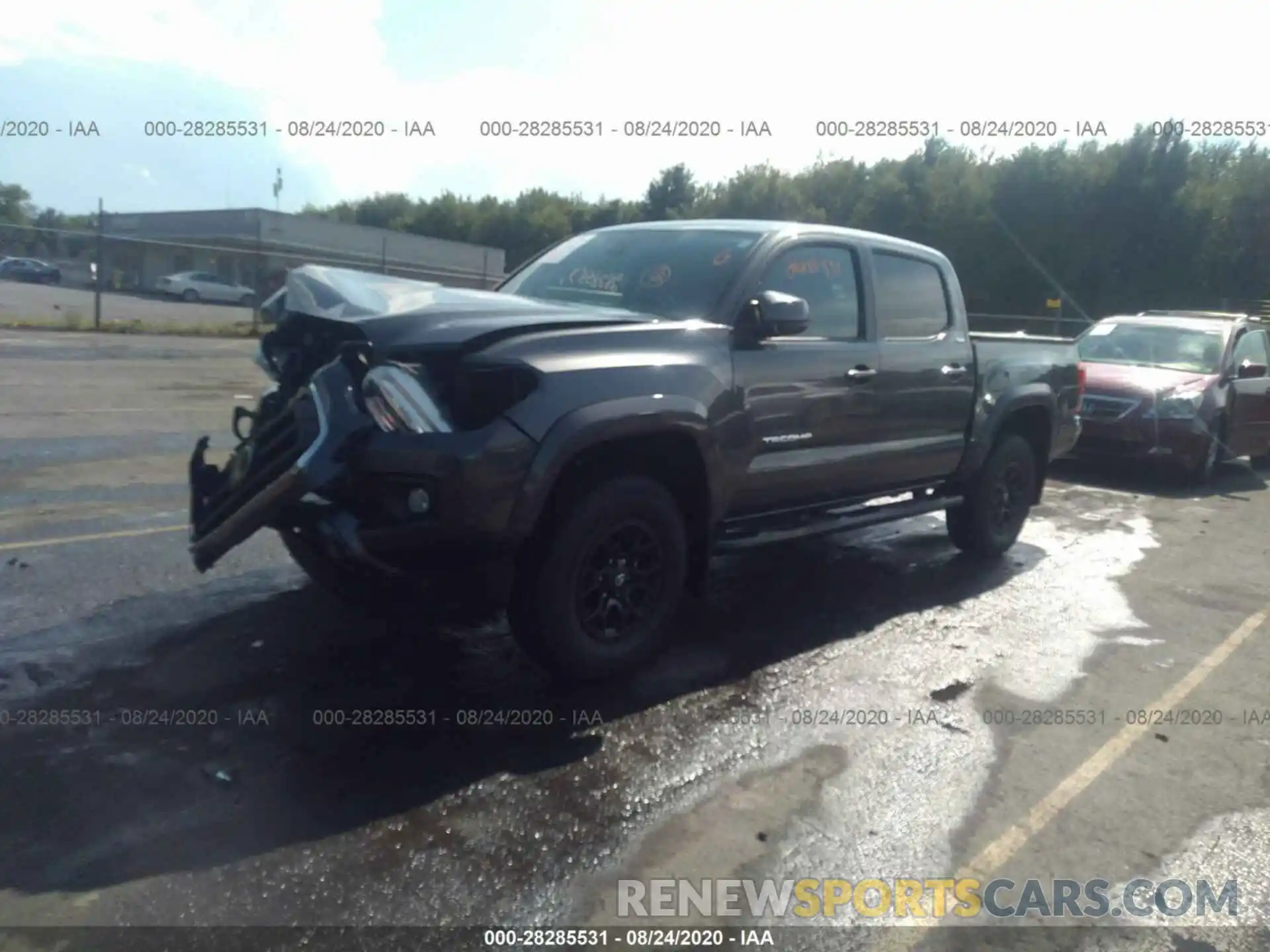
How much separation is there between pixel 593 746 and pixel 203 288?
38526mm

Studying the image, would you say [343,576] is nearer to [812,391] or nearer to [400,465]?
[400,465]

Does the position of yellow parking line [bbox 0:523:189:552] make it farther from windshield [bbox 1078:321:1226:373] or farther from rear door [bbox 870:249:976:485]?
windshield [bbox 1078:321:1226:373]

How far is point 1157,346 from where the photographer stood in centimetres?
1266

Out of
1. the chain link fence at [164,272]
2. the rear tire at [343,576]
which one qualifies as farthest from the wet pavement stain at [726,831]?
the chain link fence at [164,272]

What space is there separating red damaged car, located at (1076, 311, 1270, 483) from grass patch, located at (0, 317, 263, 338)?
1640 cm

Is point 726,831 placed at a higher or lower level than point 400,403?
lower

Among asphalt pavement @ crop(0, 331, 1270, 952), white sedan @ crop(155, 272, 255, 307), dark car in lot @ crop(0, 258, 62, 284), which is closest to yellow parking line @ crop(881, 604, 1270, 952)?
asphalt pavement @ crop(0, 331, 1270, 952)

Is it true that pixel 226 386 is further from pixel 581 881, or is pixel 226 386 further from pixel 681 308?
Result: pixel 581 881

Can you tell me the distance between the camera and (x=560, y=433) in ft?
14.1

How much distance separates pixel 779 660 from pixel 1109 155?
42112mm

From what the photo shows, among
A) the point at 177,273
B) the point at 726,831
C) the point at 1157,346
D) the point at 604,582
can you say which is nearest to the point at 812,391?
the point at 604,582

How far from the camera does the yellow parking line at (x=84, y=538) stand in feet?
20.6

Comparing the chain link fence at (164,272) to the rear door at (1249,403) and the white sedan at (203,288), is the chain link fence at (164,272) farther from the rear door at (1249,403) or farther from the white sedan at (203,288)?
the rear door at (1249,403)

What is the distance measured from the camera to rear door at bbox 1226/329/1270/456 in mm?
12094
